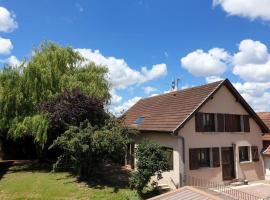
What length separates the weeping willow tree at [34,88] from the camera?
24.0 metres

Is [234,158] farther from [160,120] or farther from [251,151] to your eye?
[160,120]

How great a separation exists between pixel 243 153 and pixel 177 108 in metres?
6.66

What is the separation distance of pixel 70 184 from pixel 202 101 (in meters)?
10.5

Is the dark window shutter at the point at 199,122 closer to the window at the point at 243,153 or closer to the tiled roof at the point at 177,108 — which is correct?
the tiled roof at the point at 177,108

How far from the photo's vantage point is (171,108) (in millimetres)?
24594

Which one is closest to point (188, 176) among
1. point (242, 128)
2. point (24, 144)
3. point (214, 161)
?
point (214, 161)

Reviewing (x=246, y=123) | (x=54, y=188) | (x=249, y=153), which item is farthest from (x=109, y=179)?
(x=246, y=123)

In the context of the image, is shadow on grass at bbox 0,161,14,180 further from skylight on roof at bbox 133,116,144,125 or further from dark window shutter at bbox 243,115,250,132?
dark window shutter at bbox 243,115,250,132

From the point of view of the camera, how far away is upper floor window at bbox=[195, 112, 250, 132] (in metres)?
22.7

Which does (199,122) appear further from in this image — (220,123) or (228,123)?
(228,123)

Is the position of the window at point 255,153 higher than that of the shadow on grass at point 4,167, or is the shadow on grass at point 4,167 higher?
the window at point 255,153

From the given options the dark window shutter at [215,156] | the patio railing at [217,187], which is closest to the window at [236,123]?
the dark window shutter at [215,156]

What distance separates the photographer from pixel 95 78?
1105 inches

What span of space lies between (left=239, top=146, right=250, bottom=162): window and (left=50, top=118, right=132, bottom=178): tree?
374 inches
